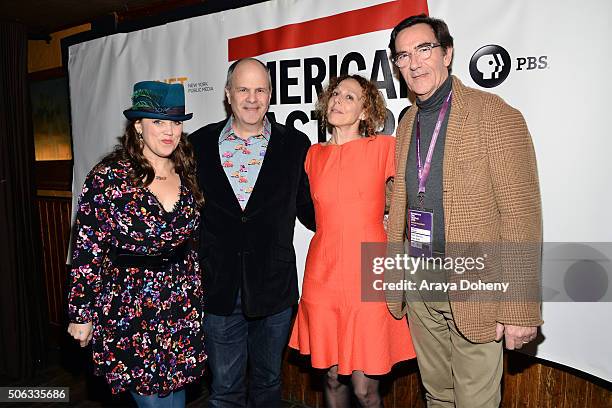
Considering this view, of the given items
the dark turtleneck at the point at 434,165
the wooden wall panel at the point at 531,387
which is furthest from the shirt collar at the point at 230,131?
the wooden wall panel at the point at 531,387

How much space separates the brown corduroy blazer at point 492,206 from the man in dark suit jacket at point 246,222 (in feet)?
2.20

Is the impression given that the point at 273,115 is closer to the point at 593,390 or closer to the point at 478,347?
the point at 478,347

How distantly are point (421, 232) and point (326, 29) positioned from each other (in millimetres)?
1215

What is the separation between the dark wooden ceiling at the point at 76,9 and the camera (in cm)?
300

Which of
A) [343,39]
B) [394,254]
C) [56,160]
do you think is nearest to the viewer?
[394,254]

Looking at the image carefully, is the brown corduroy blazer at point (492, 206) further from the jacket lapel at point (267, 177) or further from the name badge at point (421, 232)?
the jacket lapel at point (267, 177)

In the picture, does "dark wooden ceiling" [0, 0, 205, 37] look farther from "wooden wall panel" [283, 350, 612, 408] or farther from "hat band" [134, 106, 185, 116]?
"wooden wall panel" [283, 350, 612, 408]

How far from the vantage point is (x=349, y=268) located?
69.4 inches

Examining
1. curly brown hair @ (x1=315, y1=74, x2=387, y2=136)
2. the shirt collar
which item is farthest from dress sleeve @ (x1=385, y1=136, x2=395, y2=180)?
the shirt collar

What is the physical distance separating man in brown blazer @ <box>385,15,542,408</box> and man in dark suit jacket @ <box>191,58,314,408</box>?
1.48 feet

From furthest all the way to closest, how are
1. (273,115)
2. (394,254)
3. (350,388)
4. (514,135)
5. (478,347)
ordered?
(273,115) < (350,388) < (394,254) < (478,347) < (514,135)

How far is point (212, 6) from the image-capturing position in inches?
106

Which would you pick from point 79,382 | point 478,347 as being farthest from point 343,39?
point 79,382

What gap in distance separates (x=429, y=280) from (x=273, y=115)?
1314mm
